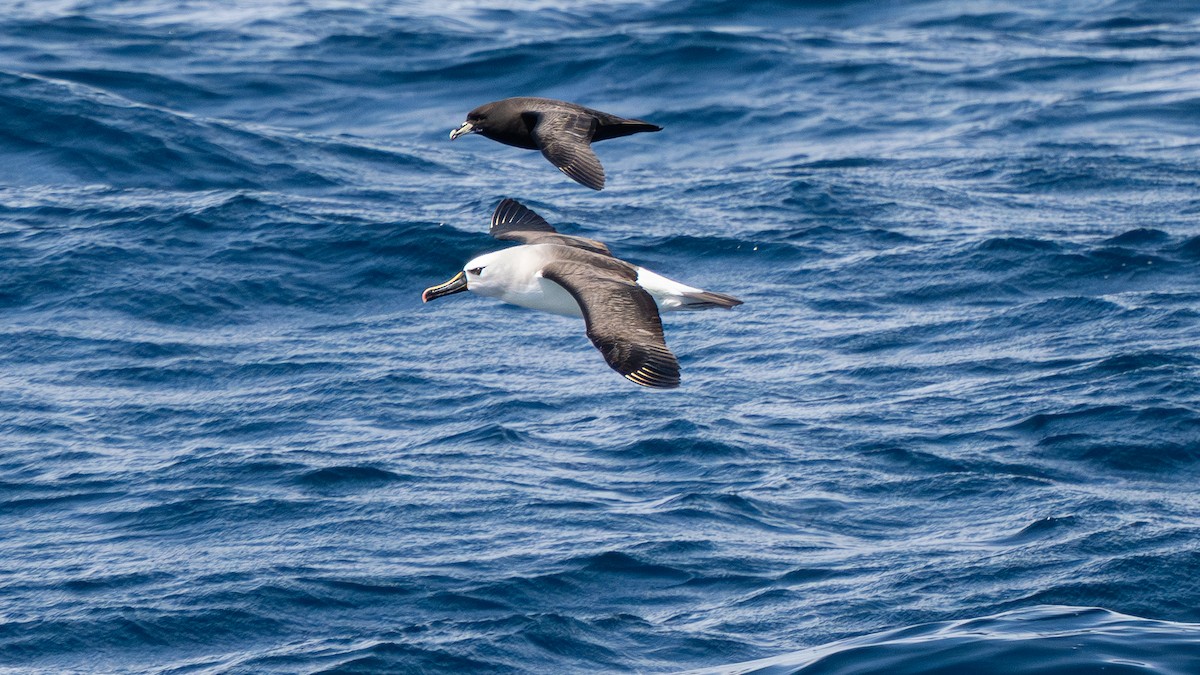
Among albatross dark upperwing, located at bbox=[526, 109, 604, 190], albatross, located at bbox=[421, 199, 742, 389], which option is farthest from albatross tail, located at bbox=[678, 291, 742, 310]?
albatross dark upperwing, located at bbox=[526, 109, 604, 190]

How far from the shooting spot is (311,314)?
754 inches

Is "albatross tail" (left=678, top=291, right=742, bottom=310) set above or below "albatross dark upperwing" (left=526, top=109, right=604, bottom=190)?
below

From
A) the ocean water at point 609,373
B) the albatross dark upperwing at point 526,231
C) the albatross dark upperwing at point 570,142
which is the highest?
the albatross dark upperwing at point 570,142

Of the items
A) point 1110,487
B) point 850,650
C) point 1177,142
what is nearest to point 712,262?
point 1110,487

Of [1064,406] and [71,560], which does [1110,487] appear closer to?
[1064,406]

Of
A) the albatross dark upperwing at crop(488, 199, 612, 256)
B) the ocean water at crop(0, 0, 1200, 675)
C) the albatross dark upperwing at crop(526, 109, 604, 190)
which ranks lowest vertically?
the ocean water at crop(0, 0, 1200, 675)

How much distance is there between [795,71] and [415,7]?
8018mm

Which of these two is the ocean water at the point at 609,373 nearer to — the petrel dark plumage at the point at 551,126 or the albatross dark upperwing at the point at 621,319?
the albatross dark upperwing at the point at 621,319

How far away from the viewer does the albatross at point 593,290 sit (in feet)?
31.3

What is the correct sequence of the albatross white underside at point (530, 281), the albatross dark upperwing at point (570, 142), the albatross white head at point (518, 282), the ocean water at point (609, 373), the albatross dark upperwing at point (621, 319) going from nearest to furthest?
the albatross dark upperwing at point (621, 319) < the albatross dark upperwing at point (570, 142) < the albatross white underside at point (530, 281) < the albatross white head at point (518, 282) < the ocean water at point (609, 373)

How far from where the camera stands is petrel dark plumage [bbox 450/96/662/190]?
10733mm

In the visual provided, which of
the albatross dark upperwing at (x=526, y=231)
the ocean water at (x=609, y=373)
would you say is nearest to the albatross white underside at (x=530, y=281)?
the albatross dark upperwing at (x=526, y=231)

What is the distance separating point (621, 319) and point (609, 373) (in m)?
7.89

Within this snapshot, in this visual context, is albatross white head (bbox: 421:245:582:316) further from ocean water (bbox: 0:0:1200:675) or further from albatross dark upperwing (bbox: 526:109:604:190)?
ocean water (bbox: 0:0:1200:675)
